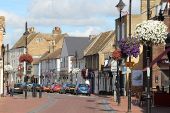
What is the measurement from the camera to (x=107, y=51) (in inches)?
3334

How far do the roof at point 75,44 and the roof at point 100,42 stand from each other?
10.2 m

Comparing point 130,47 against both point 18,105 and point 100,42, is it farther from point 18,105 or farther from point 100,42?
point 100,42

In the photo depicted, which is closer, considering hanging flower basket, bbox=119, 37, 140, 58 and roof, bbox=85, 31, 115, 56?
hanging flower basket, bbox=119, 37, 140, 58

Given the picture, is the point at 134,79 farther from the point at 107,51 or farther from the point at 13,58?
the point at 13,58

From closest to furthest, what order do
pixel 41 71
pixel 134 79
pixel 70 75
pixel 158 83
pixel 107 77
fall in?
pixel 158 83 → pixel 134 79 → pixel 107 77 → pixel 70 75 → pixel 41 71

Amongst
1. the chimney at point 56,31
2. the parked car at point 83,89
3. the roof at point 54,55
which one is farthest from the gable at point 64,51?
the parked car at point 83,89

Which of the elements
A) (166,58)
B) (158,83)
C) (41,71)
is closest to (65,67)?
(41,71)

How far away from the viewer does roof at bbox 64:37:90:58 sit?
109 m

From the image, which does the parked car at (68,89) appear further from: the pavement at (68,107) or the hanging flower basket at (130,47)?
the hanging flower basket at (130,47)

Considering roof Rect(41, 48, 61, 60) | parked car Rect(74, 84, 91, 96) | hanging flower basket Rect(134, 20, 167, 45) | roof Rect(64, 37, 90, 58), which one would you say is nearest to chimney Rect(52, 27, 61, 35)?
roof Rect(41, 48, 61, 60)

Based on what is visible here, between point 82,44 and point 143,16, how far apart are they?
157 feet

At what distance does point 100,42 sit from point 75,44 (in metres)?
19.7

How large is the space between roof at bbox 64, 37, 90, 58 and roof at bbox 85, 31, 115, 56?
33.3ft

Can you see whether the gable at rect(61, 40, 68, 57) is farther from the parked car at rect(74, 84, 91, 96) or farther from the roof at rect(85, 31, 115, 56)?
the parked car at rect(74, 84, 91, 96)
